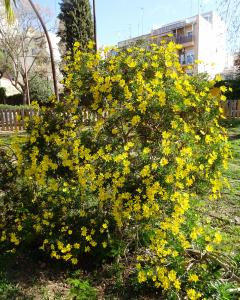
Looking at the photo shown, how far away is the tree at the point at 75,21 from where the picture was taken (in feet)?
72.0

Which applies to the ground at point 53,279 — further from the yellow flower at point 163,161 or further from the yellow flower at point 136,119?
the yellow flower at point 136,119

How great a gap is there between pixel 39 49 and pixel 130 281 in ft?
80.4

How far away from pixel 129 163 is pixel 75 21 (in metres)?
22.0

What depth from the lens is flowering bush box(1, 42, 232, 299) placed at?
237 cm

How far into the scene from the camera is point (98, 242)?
271 centimetres

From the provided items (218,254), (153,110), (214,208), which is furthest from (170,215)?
(214,208)

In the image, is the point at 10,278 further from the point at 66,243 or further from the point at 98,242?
the point at 98,242

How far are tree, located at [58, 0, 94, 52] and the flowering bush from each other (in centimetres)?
2033

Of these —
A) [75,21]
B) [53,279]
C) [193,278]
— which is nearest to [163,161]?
[193,278]

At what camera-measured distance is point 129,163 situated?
2355 millimetres

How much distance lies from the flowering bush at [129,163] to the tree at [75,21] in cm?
2033

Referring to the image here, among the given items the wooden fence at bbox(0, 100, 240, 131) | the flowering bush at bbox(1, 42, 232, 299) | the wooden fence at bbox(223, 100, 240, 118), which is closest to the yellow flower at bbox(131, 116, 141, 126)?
the flowering bush at bbox(1, 42, 232, 299)

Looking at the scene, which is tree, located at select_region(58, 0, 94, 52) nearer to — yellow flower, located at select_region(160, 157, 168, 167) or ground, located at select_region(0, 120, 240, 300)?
ground, located at select_region(0, 120, 240, 300)

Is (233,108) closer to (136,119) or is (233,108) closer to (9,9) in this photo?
(9,9)
